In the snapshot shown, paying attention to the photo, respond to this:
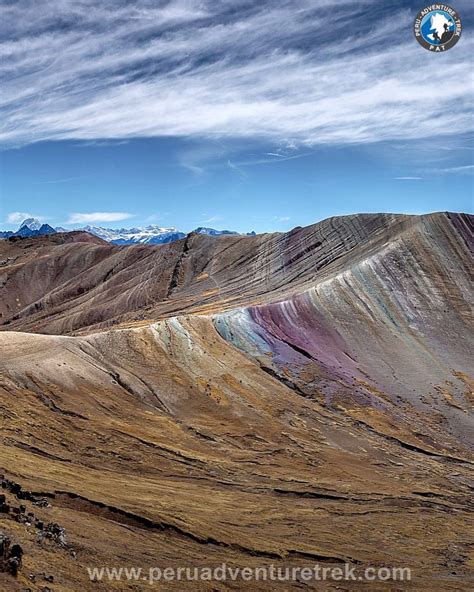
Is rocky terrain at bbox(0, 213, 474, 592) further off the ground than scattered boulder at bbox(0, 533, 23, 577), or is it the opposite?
rocky terrain at bbox(0, 213, 474, 592)

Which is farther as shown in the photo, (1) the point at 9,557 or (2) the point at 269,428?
(2) the point at 269,428

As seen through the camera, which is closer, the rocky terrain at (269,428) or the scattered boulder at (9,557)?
the scattered boulder at (9,557)

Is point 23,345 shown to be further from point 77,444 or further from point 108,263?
point 108,263

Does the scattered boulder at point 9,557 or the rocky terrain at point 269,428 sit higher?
the rocky terrain at point 269,428

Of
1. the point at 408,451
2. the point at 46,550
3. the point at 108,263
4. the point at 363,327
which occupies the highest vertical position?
the point at 108,263

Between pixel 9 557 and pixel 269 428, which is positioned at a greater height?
pixel 269 428

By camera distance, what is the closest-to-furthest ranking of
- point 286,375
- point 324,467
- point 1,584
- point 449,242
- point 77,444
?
point 1,584 → point 77,444 → point 324,467 → point 286,375 → point 449,242

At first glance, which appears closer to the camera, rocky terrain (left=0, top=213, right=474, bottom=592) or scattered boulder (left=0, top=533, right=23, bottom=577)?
scattered boulder (left=0, top=533, right=23, bottom=577)

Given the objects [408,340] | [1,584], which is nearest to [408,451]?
[408,340]
